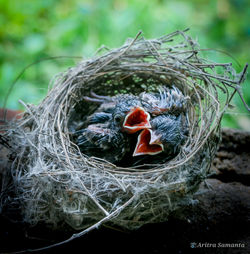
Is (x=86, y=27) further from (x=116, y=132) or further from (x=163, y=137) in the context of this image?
(x=163, y=137)

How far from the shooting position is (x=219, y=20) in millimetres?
3131

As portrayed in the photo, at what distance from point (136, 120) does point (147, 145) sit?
0.11 m

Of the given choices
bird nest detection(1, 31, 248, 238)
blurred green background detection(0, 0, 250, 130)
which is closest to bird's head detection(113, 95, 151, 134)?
bird nest detection(1, 31, 248, 238)

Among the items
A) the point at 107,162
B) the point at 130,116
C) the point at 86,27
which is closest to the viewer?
the point at 107,162

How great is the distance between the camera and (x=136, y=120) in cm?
120

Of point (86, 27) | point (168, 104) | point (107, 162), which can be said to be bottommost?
point (107, 162)

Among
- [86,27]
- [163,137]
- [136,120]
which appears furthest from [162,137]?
[86,27]

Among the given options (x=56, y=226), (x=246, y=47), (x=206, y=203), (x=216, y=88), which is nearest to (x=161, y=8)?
(x=246, y=47)

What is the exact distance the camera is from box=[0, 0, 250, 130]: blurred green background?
97.7 inches

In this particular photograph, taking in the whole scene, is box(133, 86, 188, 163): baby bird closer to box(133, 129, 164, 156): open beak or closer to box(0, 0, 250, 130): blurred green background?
box(133, 129, 164, 156): open beak

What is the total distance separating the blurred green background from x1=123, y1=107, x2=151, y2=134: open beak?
1.29 metres

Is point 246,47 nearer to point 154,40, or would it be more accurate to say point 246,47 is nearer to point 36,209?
point 154,40

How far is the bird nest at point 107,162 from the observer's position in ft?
3.07

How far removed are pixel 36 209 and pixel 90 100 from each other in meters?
0.55
